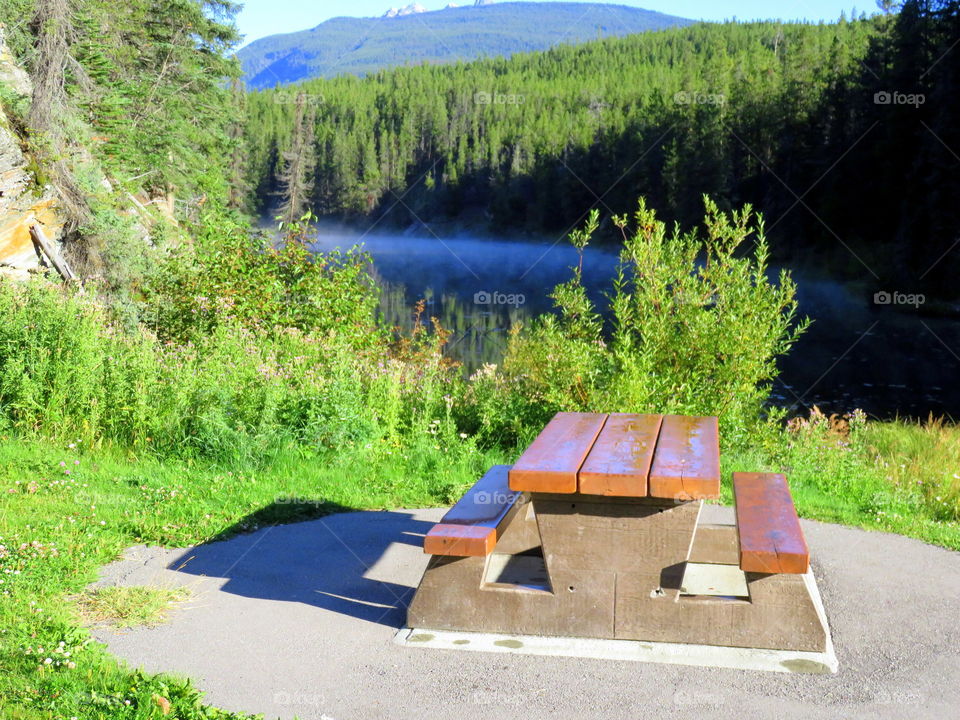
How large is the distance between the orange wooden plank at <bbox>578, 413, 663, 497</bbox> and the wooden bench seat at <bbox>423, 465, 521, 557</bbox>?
20.4 inches

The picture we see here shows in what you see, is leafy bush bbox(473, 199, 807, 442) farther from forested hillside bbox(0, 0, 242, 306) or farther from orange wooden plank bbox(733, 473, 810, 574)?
forested hillside bbox(0, 0, 242, 306)

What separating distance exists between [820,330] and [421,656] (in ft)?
92.3

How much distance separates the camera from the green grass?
4.33 m

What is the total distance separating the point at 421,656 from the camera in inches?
158

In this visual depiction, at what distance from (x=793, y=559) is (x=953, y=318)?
3253cm

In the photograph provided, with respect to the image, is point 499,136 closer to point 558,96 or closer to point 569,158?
point 558,96

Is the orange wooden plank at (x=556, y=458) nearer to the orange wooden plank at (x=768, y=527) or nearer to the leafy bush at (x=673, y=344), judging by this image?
the orange wooden plank at (x=768, y=527)

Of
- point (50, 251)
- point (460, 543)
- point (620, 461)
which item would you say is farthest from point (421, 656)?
point (50, 251)

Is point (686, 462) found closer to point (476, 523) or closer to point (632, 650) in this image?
point (632, 650)

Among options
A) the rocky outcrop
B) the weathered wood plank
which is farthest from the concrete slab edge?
the weathered wood plank

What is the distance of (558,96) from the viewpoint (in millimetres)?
105188

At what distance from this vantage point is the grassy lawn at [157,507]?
358 centimetres

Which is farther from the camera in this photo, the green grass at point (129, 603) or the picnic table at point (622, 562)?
the green grass at point (129, 603)

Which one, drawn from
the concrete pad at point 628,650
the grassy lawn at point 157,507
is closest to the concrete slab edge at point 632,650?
the concrete pad at point 628,650
